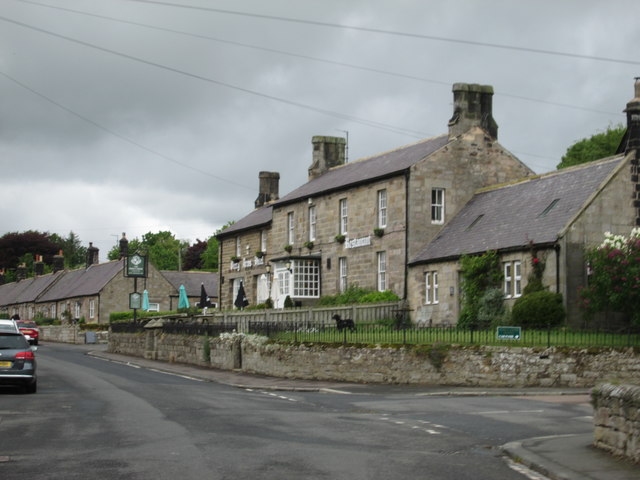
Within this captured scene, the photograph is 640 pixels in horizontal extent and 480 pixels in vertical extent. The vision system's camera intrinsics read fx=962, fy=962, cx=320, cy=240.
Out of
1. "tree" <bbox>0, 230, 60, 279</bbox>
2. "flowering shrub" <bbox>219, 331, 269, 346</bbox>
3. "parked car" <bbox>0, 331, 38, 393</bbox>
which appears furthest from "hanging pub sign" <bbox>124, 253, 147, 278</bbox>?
"tree" <bbox>0, 230, 60, 279</bbox>

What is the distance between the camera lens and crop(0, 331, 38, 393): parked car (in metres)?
24.4

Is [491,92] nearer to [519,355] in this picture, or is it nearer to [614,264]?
[614,264]

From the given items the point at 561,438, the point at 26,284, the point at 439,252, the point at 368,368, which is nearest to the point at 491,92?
the point at 439,252

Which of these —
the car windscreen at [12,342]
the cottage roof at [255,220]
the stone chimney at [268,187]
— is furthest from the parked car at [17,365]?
the stone chimney at [268,187]

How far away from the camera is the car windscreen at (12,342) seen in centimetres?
2502

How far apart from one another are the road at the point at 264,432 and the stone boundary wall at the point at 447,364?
1905 mm

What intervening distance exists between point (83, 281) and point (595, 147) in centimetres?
4560

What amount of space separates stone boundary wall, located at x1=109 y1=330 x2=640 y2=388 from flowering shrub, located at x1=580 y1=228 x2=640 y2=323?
16.9 ft

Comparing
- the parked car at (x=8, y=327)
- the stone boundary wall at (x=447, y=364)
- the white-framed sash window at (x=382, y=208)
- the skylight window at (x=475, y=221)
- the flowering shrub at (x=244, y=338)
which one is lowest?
the stone boundary wall at (x=447, y=364)

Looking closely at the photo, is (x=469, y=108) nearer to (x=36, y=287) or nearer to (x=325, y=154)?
(x=325, y=154)

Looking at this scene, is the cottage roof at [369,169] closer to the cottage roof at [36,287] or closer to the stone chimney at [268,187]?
the stone chimney at [268,187]

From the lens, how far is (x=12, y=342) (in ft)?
83.2

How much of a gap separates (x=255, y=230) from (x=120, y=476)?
49.8 metres

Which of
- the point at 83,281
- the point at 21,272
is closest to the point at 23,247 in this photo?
the point at 21,272
